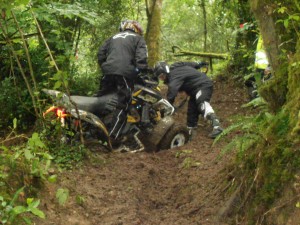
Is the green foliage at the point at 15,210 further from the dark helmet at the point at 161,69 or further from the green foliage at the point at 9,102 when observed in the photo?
the dark helmet at the point at 161,69

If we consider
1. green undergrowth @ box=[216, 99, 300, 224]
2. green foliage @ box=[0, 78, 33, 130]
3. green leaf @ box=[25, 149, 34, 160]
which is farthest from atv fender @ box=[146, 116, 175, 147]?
green leaf @ box=[25, 149, 34, 160]

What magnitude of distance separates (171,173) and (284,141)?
3.23 metres

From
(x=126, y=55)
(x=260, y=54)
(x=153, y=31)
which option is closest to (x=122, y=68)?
(x=126, y=55)

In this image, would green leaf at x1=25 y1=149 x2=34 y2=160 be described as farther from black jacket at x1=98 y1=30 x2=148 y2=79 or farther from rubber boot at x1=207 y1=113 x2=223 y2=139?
rubber boot at x1=207 y1=113 x2=223 y2=139

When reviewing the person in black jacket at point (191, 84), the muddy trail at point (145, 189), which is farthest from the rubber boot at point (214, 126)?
the muddy trail at point (145, 189)

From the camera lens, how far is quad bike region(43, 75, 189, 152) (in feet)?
22.7

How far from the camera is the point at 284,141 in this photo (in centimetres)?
375

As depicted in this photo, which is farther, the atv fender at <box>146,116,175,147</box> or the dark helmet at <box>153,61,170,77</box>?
the dark helmet at <box>153,61,170,77</box>

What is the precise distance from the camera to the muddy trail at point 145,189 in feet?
15.5

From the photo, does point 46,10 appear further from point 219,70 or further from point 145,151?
point 219,70

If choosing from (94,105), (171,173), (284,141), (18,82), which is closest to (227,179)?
(284,141)

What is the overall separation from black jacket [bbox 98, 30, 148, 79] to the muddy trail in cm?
153

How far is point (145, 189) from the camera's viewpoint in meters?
6.04

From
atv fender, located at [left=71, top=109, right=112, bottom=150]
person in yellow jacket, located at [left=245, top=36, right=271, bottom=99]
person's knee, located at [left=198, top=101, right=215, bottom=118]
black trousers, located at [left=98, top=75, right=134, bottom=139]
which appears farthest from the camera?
person's knee, located at [left=198, top=101, right=215, bottom=118]
